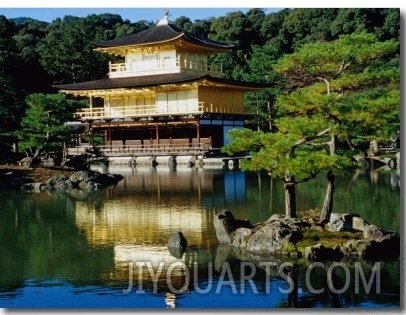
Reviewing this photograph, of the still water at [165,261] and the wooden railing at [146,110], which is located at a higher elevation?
the wooden railing at [146,110]

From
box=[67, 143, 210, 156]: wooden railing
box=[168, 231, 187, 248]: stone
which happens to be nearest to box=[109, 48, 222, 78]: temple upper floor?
box=[67, 143, 210, 156]: wooden railing

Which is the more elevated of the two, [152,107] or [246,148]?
[152,107]

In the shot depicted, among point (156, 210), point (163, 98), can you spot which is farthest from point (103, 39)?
point (156, 210)

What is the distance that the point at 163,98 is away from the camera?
2909 cm

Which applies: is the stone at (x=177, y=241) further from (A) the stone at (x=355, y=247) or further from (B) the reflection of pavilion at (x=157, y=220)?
(A) the stone at (x=355, y=247)

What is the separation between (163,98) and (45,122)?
9.44 m

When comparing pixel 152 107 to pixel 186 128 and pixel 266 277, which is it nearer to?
pixel 186 128

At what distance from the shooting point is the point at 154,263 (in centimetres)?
848

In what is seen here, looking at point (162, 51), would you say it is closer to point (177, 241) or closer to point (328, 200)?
point (328, 200)

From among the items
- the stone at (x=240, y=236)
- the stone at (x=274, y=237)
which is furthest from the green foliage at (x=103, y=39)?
the stone at (x=274, y=237)

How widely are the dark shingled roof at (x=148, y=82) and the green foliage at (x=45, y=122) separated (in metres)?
7.55

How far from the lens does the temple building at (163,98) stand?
27781mm
